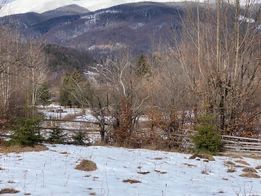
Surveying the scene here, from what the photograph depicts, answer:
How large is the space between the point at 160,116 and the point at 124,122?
212 centimetres

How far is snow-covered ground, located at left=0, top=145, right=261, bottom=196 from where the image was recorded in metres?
9.29

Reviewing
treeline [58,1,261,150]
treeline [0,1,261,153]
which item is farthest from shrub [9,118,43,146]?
treeline [58,1,261,150]

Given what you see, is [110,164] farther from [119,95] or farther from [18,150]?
[119,95]

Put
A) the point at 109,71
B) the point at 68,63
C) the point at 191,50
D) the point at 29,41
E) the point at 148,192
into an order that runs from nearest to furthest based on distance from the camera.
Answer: the point at 148,192, the point at 109,71, the point at 191,50, the point at 29,41, the point at 68,63

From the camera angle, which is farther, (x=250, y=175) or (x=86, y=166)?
(x=250, y=175)

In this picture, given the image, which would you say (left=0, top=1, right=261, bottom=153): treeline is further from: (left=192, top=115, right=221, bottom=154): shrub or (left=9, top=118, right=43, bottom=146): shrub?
(left=9, top=118, right=43, bottom=146): shrub

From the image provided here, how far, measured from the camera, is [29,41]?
43.5 meters

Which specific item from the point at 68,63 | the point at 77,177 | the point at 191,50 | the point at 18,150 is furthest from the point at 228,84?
the point at 68,63

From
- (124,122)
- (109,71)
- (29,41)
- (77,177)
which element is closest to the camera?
(77,177)

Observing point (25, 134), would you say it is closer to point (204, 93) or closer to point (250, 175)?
point (250, 175)

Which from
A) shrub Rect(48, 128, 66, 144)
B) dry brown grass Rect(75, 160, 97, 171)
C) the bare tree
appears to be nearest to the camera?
dry brown grass Rect(75, 160, 97, 171)

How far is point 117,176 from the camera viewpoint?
1105 centimetres

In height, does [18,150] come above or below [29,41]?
below

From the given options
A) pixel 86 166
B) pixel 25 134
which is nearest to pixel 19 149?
pixel 25 134
